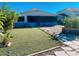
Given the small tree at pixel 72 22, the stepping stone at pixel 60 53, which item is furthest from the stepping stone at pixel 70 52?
the small tree at pixel 72 22

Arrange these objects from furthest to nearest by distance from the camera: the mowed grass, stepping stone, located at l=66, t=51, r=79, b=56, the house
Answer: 1. the house
2. the mowed grass
3. stepping stone, located at l=66, t=51, r=79, b=56

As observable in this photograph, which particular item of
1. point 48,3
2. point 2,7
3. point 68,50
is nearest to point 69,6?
point 48,3

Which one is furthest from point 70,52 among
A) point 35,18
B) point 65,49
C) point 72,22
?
point 35,18

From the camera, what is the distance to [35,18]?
7500 millimetres

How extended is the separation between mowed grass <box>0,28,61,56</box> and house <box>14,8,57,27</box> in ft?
0.52

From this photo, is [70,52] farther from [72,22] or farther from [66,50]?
[72,22]

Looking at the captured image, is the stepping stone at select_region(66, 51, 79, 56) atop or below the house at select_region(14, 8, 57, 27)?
below

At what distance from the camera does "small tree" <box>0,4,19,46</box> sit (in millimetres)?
7211

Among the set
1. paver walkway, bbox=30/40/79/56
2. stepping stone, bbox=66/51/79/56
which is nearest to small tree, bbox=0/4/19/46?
paver walkway, bbox=30/40/79/56

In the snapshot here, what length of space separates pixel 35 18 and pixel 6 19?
2.40 ft

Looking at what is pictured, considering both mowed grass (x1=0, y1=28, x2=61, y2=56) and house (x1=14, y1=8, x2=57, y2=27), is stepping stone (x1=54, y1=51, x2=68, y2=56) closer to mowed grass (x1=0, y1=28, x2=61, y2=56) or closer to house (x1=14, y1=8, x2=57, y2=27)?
mowed grass (x1=0, y1=28, x2=61, y2=56)

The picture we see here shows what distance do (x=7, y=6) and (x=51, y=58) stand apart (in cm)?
163

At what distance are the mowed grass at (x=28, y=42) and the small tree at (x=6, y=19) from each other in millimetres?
171

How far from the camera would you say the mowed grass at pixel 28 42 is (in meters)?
7.19
